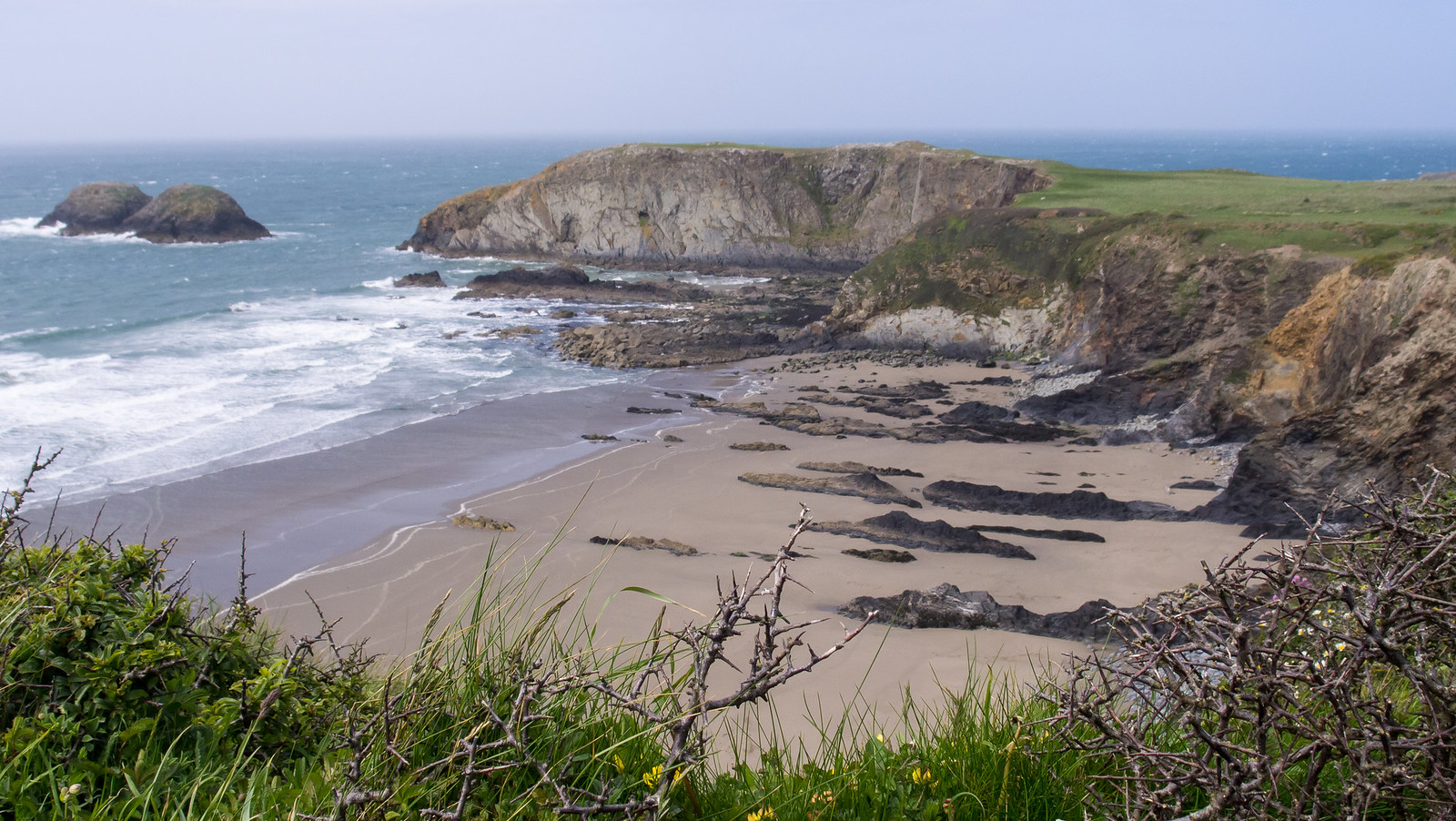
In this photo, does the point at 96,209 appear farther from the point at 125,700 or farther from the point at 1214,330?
the point at 125,700

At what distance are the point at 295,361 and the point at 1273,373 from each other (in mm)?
28982

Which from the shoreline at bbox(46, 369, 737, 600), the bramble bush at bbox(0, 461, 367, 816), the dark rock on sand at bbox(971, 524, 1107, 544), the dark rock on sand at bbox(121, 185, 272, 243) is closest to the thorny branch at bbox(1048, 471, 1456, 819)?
the bramble bush at bbox(0, 461, 367, 816)

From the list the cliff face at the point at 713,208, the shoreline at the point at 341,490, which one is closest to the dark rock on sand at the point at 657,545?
the shoreline at the point at 341,490

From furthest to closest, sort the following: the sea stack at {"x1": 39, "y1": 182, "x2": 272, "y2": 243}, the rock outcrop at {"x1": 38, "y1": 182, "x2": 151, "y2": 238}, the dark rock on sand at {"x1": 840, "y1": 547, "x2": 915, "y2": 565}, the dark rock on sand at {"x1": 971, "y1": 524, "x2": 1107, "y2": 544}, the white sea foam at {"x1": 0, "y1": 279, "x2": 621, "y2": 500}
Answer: the rock outcrop at {"x1": 38, "y1": 182, "x2": 151, "y2": 238} → the sea stack at {"x1": 39, "y1": 182, "x2": 272, "y2": 243} → the white sea foam at {"x1": 0, "y1": 279, "x2": 621, "y2": 500} → the dark rock on sand at {"x1": 971, "y1": 524, "x2": 1107, "y2": 544} → the dark rock on sand at {"x1": 840, "y1": 547, "x2": 915, "y2": 565}

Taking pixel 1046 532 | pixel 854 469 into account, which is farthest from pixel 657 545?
pixel 1046 532

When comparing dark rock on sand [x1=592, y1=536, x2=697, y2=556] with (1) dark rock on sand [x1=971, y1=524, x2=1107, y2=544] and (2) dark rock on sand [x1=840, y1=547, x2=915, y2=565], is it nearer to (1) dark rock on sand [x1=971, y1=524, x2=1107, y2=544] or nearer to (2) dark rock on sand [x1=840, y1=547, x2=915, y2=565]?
(2) dark rock on sand [x1=840, y1=547, x2=915, y2=565]

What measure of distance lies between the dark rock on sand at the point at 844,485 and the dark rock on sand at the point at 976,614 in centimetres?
517

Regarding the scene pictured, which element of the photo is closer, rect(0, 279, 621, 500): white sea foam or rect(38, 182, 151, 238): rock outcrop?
rect(0, 279, 621, 500): white sea foam

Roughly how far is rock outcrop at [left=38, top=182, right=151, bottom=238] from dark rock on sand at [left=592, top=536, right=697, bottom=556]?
6721 cm

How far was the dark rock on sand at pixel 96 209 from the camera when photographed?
218 feet

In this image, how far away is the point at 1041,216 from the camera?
3338 centimetres

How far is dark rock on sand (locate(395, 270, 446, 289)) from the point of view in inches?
1921

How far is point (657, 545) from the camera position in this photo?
623 inches

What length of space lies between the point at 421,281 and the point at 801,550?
128 ft
